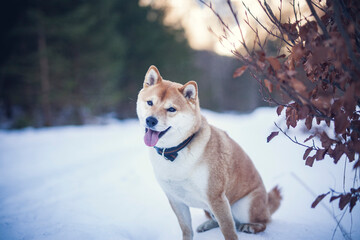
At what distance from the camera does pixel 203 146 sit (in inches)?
84.8

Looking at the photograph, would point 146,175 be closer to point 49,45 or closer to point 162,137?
point 162,137

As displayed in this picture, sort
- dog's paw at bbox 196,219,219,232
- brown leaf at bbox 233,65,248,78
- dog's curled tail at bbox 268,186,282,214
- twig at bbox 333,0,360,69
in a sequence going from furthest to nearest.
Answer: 1. dog's curled tail at bbox 268,186,282,214
2. dog's paw at bbox 196,219,219,232
3. brown leaf at bbox 233,65,248,78
4. twig at bbox 333,0,360,69

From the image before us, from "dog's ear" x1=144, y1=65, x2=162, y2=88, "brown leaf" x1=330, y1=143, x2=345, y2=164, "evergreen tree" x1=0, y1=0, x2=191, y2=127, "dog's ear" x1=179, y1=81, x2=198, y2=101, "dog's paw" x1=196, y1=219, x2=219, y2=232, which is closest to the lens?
"brown leaf" x1=330, y1=143, x2=345, y2=164

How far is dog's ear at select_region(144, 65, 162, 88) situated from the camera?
7.85 feet

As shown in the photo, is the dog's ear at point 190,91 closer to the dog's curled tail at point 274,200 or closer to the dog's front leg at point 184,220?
the dog's front leg at point 184,220

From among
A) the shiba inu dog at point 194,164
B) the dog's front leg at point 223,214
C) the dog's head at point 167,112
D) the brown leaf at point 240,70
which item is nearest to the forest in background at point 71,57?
the dog's head at point 167,112

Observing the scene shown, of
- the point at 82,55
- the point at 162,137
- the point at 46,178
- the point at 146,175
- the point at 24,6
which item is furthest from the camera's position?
the point at 82,55

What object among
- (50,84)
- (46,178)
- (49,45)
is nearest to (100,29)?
(49,45)

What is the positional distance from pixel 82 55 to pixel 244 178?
14.0m

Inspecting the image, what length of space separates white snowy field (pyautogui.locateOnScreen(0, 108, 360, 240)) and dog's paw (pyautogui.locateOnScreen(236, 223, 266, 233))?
6 centimetres

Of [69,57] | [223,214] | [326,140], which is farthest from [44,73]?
[326,140]

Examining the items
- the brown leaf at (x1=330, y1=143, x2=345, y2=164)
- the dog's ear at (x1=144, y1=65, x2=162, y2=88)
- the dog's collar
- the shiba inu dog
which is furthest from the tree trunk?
the brown leaf at (x1=330, y1=143, x2=345, y2=164)

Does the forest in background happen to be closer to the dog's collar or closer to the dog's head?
the dog's head

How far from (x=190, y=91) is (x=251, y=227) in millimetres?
1589
